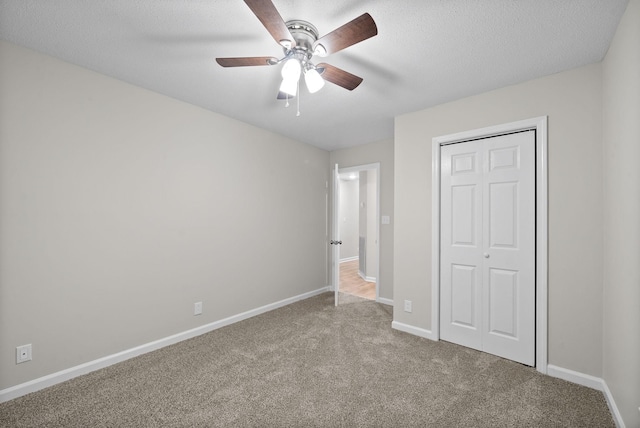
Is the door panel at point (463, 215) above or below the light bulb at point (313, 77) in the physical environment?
below

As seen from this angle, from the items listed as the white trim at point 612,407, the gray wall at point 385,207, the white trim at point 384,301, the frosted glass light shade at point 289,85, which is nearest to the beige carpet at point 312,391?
the white trim at point 612,407

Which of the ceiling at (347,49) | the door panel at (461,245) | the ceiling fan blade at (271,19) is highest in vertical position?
the ceiling at (347,49)

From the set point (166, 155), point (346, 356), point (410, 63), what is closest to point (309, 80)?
point (410, 63)

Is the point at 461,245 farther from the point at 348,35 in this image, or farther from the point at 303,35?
the point at 303,35

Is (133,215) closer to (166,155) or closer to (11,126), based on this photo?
(166,155)

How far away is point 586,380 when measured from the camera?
2055mm

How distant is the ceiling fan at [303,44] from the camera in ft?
4.32

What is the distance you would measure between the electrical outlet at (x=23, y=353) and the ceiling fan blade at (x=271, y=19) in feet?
8.71

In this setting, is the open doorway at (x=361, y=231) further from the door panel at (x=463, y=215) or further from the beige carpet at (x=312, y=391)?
the beige carpet at (x=312, y=391)

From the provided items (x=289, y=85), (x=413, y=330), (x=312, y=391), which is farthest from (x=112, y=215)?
(x=413, y=330)

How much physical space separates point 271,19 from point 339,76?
61cm

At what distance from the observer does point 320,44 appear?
152cm

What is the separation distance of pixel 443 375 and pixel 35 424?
275 centimetres

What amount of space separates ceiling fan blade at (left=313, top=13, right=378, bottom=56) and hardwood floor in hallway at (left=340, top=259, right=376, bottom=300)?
12.0 ft
